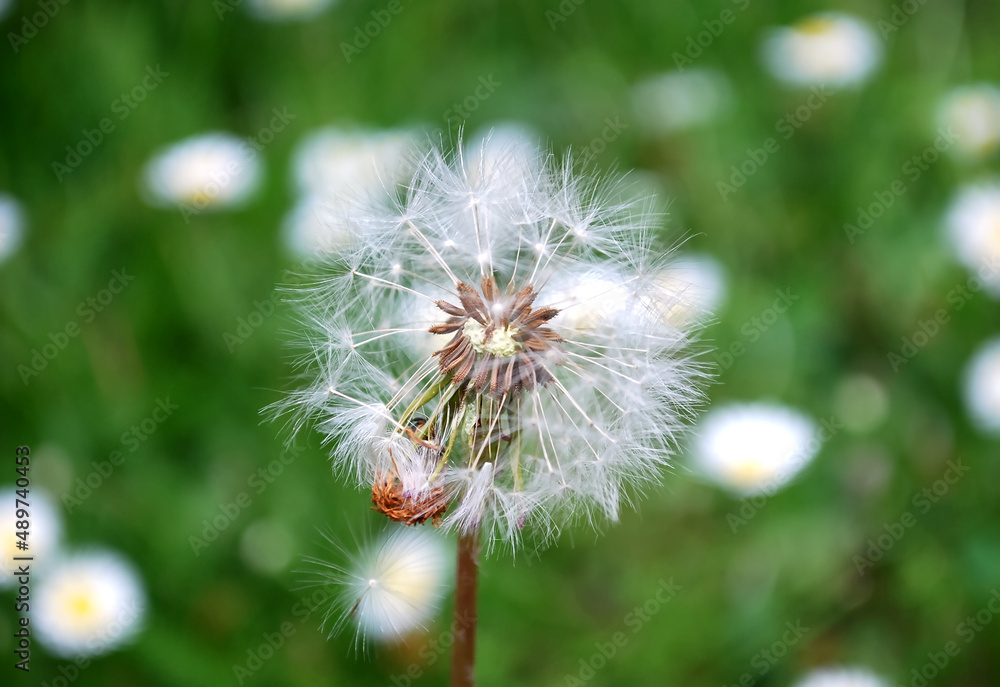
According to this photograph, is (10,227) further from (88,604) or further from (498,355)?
(498,355)

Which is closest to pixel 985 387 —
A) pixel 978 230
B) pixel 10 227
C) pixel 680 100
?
pixel 978 230

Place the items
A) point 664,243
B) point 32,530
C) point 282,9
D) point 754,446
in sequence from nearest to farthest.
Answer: point 32,530 < point 754,446 < point 664,243 < point 282,9

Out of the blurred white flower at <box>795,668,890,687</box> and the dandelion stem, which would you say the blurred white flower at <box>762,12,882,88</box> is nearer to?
the blurred white flower at <box>795,668,890,687</box>

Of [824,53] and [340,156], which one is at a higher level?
[824,53]

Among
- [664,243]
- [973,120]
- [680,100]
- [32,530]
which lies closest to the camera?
[32,530]

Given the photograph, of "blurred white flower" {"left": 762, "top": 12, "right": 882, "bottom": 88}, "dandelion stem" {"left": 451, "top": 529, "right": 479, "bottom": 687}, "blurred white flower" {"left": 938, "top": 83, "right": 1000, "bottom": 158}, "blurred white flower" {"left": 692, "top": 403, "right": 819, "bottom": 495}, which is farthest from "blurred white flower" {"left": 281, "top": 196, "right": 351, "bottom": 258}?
"blurred white flower" {"left": 938, "top": 83, "right": 1000, "bottom": 158}

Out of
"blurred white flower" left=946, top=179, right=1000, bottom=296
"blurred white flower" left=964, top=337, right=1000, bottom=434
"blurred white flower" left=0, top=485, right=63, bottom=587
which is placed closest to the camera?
"blurred white flower" left=0, top=485, right=63, bottom=587
